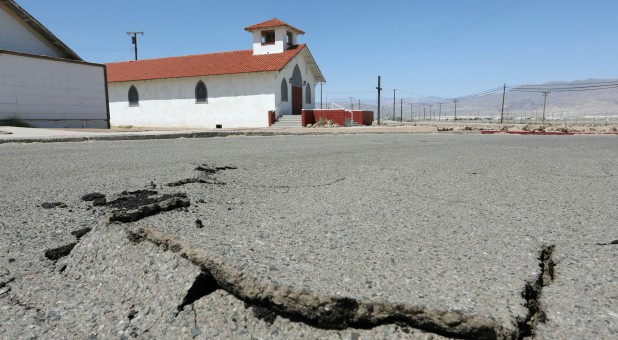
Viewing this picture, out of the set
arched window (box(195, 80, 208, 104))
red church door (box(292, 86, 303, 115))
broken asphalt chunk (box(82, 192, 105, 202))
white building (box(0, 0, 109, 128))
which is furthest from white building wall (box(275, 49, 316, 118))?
broken asphalt chunk (box(82, 192, 105, 202))

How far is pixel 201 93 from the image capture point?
1155 inches

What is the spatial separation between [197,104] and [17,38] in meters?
11.7

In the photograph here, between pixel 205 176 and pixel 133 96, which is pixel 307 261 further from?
pixel 133 96

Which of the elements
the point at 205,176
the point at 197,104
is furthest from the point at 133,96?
the point at 205,176

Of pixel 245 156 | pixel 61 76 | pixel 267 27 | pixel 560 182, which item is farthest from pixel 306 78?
pixel 560 182

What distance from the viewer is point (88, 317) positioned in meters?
1.92

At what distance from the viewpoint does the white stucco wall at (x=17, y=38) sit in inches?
727

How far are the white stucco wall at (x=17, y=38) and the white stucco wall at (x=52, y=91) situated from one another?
140cm

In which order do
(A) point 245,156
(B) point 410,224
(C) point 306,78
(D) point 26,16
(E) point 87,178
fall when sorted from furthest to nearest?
(C) point 306,78 < (D) point 26,16 < (A) point 245,156 < (E) point 87,178 < (B) point 410,224

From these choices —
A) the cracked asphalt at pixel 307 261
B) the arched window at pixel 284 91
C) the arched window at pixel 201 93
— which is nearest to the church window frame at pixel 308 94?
the arched window at pixel 284 91

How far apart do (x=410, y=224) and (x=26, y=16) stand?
21.7 metres

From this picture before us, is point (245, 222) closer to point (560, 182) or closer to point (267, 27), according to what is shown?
point (560, 182)

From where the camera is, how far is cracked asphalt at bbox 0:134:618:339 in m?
1.73

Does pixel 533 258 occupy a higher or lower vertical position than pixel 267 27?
lower
